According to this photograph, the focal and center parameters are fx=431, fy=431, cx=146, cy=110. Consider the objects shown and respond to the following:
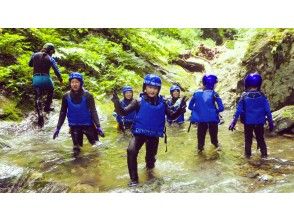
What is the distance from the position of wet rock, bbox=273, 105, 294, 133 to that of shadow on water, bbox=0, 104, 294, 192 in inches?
9.1

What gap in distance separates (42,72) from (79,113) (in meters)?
1.85

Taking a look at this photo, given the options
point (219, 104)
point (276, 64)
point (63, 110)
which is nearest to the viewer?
point (219, 104)

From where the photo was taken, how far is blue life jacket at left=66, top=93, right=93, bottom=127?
676 centimetres

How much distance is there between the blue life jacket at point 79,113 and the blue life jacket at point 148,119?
1.28 metres

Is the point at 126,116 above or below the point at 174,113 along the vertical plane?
below

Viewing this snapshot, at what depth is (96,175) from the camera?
6062mm

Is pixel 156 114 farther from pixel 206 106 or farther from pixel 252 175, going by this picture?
pixel 252 175

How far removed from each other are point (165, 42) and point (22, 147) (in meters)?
4.99

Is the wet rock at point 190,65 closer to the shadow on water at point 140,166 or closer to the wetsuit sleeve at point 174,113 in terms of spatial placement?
the shadow on water at point 140,166

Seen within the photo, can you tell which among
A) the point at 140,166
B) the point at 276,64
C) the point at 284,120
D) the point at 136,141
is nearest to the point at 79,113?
the point at 140,166

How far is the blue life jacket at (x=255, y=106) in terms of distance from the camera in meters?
6.40

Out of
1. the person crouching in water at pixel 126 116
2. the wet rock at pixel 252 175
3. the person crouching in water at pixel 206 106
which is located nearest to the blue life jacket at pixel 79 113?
the person crouching in water at pixel 126 116

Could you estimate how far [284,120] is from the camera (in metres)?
7.46
